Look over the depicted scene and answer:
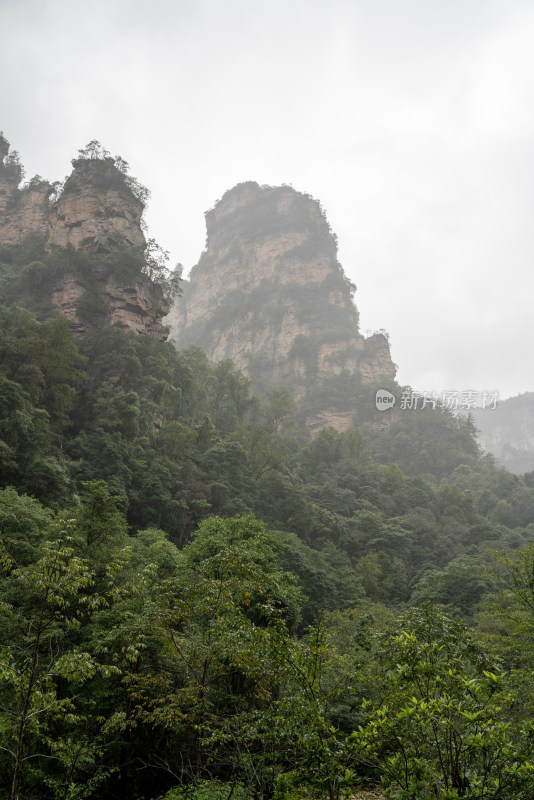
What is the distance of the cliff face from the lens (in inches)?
1300

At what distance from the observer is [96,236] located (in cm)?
3594

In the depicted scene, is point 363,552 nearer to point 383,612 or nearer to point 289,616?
point 383,612

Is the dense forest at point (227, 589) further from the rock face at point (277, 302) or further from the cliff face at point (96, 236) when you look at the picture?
the rock face at point (277, 302)

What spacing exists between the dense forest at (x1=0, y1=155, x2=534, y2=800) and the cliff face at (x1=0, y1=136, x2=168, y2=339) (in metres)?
0.92

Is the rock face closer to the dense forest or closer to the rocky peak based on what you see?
the dense forest

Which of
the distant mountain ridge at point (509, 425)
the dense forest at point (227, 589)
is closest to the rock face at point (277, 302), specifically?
the dense forest at point (227, 589)

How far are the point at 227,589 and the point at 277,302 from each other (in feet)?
238

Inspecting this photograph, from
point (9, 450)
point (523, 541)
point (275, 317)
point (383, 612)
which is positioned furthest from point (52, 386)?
point (275, 317)

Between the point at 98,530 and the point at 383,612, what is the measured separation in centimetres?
1404

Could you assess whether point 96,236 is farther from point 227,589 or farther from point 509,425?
point 509,425

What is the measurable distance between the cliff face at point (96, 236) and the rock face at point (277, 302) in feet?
105

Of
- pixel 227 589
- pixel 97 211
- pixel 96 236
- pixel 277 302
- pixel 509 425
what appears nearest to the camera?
pixel 227 589

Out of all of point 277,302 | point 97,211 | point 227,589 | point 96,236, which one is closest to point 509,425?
point 277,302

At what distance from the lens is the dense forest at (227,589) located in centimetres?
373
